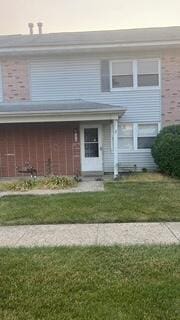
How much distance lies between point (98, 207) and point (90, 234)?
2418mm

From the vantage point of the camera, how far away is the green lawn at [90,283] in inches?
180

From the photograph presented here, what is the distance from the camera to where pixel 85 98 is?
744 inches

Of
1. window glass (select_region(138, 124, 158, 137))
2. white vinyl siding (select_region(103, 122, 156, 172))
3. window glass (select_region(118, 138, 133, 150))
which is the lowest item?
white vinyl siding (select_region(103, 122, 156, 172))

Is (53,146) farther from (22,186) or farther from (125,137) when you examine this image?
(22,186)

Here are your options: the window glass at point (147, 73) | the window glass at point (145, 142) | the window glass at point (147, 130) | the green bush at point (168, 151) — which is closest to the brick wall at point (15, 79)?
the window glass at point (147, 73)

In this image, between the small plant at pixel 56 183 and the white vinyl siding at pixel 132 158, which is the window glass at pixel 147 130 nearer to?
the white vinyl siding at pixel 132 158

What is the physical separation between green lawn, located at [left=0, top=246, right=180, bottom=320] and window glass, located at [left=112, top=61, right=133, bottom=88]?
12550 millimetres

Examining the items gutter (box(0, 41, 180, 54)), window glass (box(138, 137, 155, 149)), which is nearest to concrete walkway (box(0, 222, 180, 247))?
window glass (box(138, 137, 155, 149))

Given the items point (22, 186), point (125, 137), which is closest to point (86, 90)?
point (125, 137)

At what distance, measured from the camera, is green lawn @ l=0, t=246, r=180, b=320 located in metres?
4.58

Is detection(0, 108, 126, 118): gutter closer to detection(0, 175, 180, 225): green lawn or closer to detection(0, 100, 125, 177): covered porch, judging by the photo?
detection(0, 100, 125, 177): covered porch

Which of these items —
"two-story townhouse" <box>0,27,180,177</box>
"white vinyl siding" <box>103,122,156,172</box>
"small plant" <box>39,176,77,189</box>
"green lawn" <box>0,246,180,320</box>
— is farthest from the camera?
"white vinyl siding" <box>103,122,156,172</box>

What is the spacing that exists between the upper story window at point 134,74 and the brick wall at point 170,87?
1.21 feet

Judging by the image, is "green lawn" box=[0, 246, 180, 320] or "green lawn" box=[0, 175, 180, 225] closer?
"green lawn" box=[0, 246, 180, 320]
